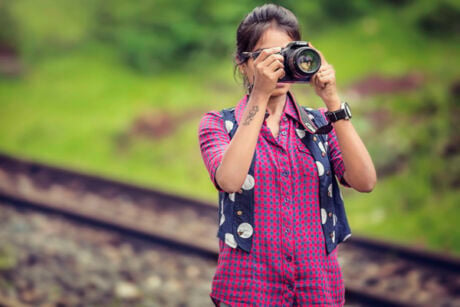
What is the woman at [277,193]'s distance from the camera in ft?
5.99

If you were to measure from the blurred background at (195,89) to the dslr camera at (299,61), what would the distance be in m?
3.78

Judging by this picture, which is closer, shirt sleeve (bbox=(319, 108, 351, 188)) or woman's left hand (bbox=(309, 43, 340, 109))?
woman's left hand (bbox=(309, 43, 340, 109))

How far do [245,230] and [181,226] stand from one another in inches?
143

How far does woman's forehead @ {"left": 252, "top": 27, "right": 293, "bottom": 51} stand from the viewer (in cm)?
189

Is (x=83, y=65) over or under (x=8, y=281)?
over

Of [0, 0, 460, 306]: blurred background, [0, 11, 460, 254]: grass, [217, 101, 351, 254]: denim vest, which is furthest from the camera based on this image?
[0, 0, 460, 306]: blurred background

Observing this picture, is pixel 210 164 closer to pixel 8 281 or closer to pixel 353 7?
pixel 8 281

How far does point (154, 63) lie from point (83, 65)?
1.14 m

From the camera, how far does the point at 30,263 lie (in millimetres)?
4668

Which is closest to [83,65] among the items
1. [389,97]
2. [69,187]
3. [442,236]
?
[69,187]

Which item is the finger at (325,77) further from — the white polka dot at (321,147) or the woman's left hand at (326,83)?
the white polka dot at (321,147)

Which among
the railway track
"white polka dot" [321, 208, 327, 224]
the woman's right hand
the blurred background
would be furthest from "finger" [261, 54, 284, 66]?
the blurred background

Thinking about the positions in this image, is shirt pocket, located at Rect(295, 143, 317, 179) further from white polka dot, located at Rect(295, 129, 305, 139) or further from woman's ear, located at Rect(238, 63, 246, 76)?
woman's ear, located at Rect(238, 63, 246, 76)

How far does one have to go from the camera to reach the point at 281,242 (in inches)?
72.6
